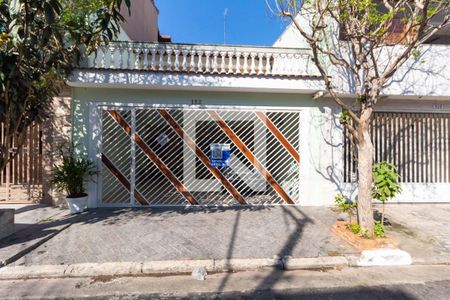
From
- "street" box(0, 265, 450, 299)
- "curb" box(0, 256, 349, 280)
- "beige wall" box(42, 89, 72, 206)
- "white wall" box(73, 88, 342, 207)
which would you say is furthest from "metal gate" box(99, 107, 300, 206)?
"street" box(0, 265, 450, 299)

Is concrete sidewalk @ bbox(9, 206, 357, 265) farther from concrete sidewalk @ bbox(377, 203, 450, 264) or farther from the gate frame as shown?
concrete sidewalk @ bbox(377, 203, 450, 264)

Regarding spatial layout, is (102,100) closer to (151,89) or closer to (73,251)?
(151,89)

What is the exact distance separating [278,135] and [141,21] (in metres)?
7.77

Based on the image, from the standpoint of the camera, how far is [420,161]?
6.85 meters

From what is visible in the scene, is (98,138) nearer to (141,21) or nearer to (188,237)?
(188,237)

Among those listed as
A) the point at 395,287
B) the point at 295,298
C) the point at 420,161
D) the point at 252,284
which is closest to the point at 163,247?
the point at 252,284

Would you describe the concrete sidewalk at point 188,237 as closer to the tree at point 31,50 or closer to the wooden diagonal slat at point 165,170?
the wooden diagonal slat at point 165,170

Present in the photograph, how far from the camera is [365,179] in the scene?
4.13m

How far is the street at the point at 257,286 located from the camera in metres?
2.83

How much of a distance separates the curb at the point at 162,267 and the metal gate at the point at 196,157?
115 inches

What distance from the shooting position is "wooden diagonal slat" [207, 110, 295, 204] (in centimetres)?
652

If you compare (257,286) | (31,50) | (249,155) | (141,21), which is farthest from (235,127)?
(141,21)

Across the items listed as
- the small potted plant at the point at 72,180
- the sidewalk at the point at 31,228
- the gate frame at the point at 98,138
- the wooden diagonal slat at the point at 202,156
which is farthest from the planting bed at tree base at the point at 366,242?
the small potted plant at the point at 72,180

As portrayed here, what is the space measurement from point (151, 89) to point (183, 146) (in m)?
1.63
